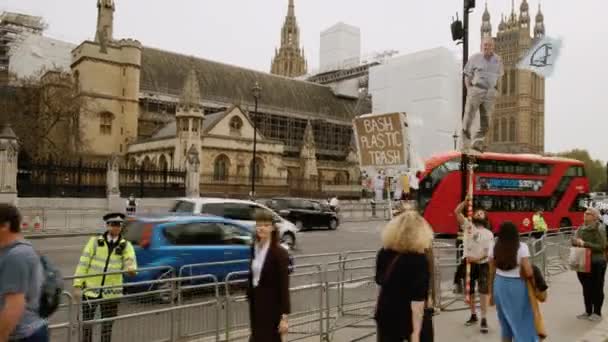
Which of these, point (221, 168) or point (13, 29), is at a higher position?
point (13, 29)

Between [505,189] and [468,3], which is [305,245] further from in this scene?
[468,3]

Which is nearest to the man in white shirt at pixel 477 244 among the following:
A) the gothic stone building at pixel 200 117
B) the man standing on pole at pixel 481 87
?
the man standing on pole at pixel 481 87

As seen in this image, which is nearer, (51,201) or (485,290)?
(485,290)

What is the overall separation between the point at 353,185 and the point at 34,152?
3206 centimetres

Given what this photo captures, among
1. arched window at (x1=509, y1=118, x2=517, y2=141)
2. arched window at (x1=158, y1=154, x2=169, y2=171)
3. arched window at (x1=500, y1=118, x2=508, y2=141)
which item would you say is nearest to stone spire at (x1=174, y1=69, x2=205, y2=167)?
arched window at (x1=158, y1=154, x2=169, y2=171)

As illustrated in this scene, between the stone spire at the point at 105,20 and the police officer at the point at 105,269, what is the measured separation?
51.4 meters

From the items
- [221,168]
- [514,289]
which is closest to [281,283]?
[514,289]

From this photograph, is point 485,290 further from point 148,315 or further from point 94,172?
point 94,172

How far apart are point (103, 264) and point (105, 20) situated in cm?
5344

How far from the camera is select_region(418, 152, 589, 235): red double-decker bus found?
75.2 feet

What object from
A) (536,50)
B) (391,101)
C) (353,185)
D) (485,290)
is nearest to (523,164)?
(536,50)

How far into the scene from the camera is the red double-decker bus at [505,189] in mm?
22906

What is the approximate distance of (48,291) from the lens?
Result: 12.4 ft

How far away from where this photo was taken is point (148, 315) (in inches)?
232
